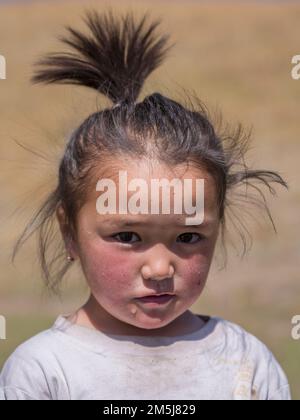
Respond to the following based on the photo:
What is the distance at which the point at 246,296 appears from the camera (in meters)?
4.79

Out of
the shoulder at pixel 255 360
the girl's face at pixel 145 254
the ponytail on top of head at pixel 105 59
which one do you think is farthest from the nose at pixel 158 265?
the ponytail on top of head at pixel 105 59

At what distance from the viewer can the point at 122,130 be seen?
2.11 m

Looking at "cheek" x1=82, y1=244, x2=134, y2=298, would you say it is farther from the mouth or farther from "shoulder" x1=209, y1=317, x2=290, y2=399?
"shoulder" x1=209, y1=317, x2=290, y2=399

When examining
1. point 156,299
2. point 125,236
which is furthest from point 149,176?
point 156,299

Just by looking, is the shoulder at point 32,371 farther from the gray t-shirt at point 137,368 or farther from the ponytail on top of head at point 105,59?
the ponytail on top of head at point 105,59

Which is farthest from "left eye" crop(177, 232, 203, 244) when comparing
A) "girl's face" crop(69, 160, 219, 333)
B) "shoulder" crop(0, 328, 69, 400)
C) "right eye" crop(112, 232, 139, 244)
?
"shoulder" crop(0, 328, 69, 400)

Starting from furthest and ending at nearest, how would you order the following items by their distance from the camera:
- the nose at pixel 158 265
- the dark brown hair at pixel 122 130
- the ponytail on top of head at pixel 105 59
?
the ponytail on top of head at pixel 105 59
the dark brown hair at pixel 122 130
the nose at pixel 158 265

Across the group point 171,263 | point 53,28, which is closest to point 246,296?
point 171,263

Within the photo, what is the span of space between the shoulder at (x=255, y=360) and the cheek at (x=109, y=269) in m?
0.34

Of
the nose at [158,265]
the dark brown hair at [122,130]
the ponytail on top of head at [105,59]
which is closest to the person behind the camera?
the nose at [158,265]

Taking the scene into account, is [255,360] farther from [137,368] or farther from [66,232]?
[66,232]

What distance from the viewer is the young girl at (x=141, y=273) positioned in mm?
→ 2031

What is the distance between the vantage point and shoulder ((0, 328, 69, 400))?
2.04 m

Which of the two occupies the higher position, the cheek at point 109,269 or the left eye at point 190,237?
the left eye at point 190,237
